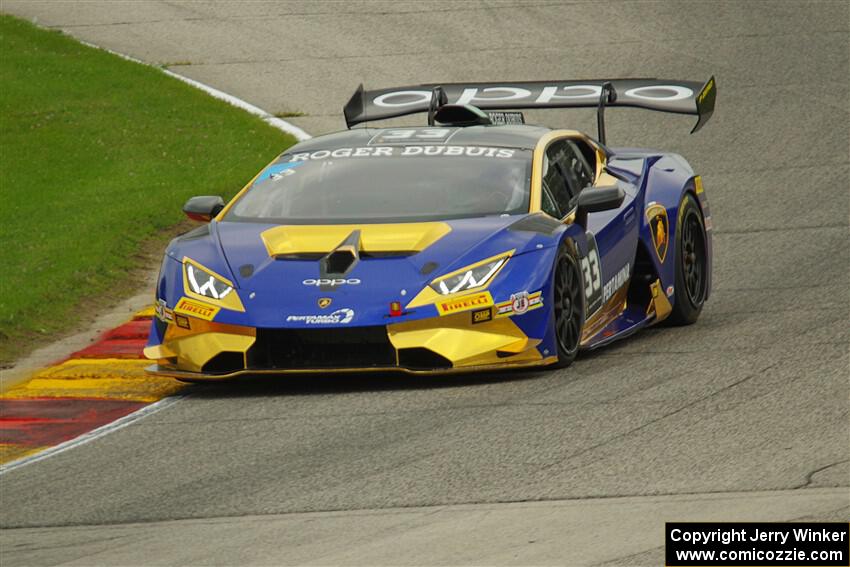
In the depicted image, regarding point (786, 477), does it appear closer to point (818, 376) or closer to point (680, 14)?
point (818, 376)

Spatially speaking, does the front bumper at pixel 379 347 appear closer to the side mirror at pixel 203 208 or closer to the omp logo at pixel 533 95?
the side mirror at pixel 203 208

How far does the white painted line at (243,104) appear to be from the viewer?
717 inches

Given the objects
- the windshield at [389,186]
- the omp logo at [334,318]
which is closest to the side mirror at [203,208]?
Answer: the windshield at [389,186]

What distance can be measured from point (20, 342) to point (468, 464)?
193 inches

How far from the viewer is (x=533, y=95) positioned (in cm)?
1216

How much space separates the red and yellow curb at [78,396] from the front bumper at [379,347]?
0.71 meters

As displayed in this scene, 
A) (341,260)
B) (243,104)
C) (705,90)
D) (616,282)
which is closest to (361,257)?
(341,260)

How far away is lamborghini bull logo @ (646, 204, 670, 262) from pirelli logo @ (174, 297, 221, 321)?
9.62 ft

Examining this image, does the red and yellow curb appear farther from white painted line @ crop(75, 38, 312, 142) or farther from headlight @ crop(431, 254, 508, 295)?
white painted line @ crop(75, 38, 312, 142)

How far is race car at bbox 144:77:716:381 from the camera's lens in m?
8.98

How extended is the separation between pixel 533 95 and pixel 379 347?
3703mm

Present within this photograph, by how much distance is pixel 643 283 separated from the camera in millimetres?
10695

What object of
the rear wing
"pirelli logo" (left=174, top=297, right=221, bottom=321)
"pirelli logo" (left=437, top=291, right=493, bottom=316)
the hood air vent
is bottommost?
"pirelli logo" (left=174, top=297, right=221, bottom=321)

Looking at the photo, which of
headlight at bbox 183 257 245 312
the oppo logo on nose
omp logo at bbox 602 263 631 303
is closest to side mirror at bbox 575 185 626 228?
omp logo at bbox 602 263 631 303
